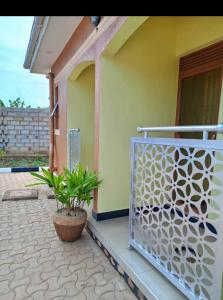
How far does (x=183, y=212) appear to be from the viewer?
161 centimetres

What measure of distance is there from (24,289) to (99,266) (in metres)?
0.75

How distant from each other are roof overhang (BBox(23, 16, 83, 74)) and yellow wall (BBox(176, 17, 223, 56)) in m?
1.52

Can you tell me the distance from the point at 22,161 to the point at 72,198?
6.05 metres

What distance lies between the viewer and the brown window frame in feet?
8.65

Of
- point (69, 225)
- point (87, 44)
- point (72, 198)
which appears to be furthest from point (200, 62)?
point (69, 225)

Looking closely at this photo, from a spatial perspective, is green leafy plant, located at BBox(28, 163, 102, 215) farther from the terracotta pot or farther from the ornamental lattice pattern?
the ornamental lattice pattern

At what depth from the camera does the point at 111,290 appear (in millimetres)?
1920

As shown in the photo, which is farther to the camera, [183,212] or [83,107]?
[83,107]

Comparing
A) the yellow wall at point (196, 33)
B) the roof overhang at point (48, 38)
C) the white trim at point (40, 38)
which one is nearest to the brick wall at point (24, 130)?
the roof overhang at point (48, 38)

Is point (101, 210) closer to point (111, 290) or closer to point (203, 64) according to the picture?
point (111, 290)

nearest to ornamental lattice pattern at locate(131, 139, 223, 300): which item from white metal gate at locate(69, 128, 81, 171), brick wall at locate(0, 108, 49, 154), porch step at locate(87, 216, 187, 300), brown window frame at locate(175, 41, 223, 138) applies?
porch step at locate(87, 216, 187, 300)

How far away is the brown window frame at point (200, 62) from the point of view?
2.64 meters

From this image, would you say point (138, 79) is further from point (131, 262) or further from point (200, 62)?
point (131, 262)

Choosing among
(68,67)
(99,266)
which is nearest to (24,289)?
(99,266)
